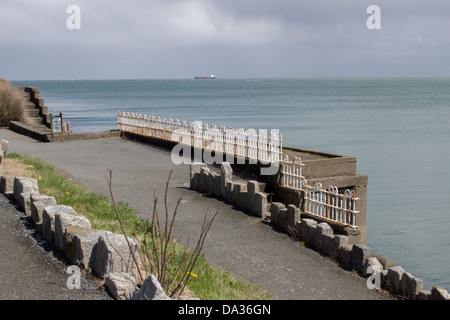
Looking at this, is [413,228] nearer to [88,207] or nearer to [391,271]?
[391,271]

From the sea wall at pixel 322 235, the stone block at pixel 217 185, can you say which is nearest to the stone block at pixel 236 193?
the sea wall at pixel 322 235

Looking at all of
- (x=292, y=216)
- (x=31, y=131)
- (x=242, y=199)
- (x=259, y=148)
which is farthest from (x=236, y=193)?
(x=31, y=131)

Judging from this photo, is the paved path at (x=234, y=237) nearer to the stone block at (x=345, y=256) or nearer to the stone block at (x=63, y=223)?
the stone block at (x=345, y=256)

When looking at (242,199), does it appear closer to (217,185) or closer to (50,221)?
(217,185)

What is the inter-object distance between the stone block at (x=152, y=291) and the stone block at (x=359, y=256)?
487 cm

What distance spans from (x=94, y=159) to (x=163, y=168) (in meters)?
3.05

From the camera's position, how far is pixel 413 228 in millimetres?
19516

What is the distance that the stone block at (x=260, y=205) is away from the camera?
12273 millimetres

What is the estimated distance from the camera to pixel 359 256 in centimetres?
962

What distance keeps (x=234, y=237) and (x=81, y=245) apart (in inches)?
167

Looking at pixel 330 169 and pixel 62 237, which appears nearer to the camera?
pixel 62 237

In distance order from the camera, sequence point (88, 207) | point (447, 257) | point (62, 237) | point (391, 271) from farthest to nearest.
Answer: point (447, 257)
point (88, 207)
point (391, 271)
point (62, 237)

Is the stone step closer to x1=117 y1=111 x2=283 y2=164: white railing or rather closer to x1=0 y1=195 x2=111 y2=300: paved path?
x1=117 y1=111 x2=283 y2=164: white railing
